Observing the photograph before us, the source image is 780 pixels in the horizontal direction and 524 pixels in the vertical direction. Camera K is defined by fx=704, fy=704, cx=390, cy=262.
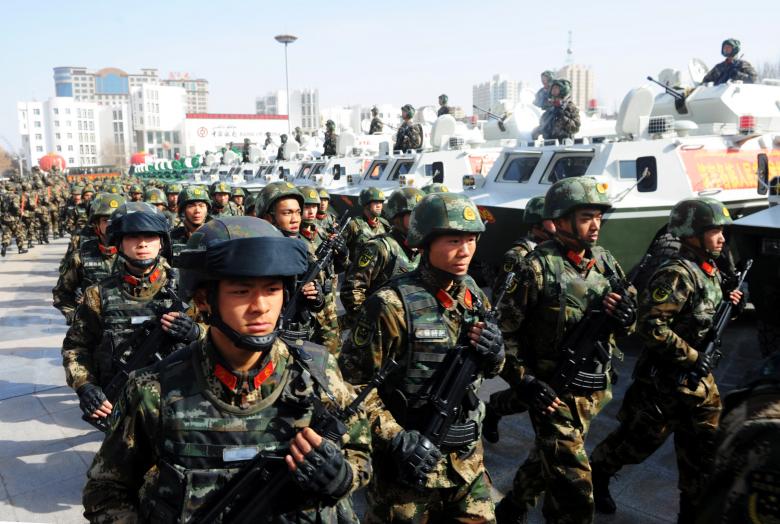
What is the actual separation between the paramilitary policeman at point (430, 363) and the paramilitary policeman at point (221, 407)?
0.92m

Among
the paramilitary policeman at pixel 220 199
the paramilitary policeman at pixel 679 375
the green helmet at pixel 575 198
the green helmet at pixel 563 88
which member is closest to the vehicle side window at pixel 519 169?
the green helmet at pixel 563 88

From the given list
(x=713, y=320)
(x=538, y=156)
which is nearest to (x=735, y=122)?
(x=538, y=156)

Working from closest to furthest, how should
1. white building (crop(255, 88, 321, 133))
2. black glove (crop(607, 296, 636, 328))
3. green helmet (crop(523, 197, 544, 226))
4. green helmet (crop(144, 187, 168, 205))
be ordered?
black glove (crop(607, 296, 636, 328))
green helmet (crop(523, 197, 544, 226))
green helmet (crop(144, 187, 168, 205))
white building (crop(255, 88, 321, 133))

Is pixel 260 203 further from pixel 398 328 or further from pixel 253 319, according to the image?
pixel 253 319

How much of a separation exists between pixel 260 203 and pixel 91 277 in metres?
1.48

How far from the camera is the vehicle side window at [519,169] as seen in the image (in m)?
9.79

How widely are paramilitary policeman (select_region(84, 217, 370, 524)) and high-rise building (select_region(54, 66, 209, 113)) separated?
18123 centimetres

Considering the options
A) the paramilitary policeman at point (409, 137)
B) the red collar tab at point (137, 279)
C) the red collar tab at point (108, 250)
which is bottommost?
the red collar tab at point (108, 250)

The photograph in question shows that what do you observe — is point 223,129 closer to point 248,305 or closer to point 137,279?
point 137,279

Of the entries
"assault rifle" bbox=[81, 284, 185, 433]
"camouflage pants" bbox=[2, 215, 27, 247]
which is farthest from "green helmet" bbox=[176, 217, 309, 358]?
"camouflage pants" bbox=[2, 215, 27, 247]

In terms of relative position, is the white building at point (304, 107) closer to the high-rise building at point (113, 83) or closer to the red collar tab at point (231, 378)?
the high-rise building at point (113, 83)

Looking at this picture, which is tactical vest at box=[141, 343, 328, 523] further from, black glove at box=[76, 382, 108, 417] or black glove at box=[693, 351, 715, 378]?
black glove at box=[693, 351, 715, 378]

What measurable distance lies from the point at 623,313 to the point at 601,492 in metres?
1.32

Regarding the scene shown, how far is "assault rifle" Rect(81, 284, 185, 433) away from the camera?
3730 mm
